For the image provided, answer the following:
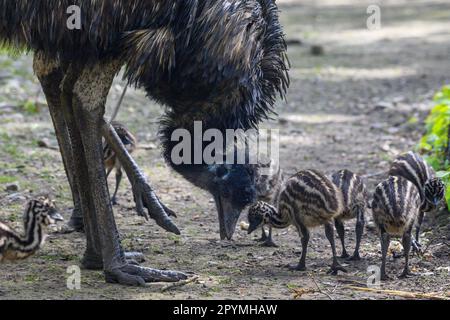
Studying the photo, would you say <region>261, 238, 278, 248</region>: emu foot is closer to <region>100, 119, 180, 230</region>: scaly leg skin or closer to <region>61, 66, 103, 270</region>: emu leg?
<region>100, 119, 180, 230</region>: scaly leg skin

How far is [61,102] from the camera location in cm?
584

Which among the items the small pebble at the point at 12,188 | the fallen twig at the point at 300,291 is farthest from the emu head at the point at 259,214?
the small pebble at the point at 12,188

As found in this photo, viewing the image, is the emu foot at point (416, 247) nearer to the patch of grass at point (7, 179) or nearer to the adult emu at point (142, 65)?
the adult emu at point (142, 65)

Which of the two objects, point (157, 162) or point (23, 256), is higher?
point (157, 162)

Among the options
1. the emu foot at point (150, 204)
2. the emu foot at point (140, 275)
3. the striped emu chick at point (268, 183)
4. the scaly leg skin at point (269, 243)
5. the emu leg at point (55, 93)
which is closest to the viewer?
the emu foot at point (140, 275)

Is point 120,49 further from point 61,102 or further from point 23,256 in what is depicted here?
point 23,256

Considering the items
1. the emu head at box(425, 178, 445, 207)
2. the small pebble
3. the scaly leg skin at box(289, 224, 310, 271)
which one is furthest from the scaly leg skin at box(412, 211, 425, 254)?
the small pebble

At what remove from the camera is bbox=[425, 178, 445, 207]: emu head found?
20.5 feet

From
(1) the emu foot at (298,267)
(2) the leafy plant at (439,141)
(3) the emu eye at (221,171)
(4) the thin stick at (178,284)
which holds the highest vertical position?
(2) the leafy plant at (439,141)

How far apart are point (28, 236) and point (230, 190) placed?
1537mm

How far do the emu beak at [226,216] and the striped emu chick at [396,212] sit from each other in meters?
0.96

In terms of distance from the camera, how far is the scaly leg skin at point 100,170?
216 inches
